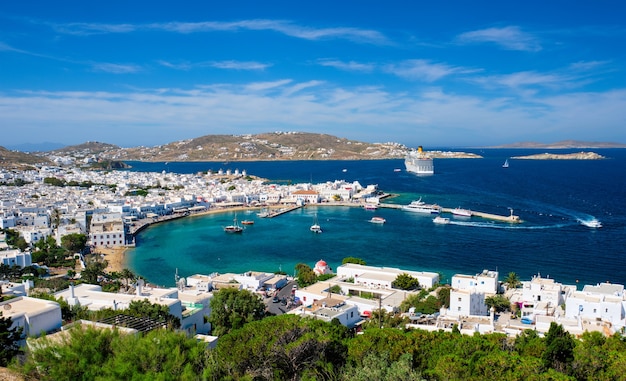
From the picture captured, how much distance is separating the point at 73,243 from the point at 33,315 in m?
16.3

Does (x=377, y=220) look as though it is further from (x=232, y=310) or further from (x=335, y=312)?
(x=232, y=310)

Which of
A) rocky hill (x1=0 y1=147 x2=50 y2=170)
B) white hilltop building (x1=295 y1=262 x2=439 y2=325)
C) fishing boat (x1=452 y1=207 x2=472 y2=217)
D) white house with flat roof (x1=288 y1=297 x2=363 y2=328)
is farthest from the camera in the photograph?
rocky hill (x1=0 y1=147 x2=50 y2=170)

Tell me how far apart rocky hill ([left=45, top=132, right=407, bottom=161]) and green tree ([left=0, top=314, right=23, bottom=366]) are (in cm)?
10416

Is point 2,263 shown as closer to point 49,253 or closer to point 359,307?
point 49,253

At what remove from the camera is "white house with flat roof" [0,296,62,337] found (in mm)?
8305

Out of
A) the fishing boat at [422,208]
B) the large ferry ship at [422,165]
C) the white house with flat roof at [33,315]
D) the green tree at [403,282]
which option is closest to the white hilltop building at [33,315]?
the white house with flat roof at [33,315]

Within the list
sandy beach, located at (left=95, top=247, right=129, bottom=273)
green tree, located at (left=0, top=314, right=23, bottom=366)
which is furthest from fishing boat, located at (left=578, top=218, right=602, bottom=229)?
green tree, located at (left=0, top=314, right=23, bottom=366)

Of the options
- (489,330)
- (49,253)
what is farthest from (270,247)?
(489,330)

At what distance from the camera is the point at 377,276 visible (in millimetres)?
17438

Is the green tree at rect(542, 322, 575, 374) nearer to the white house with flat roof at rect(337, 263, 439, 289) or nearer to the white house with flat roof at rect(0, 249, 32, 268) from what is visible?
the white house with flat roof at rect(337, 263, 439, 289)

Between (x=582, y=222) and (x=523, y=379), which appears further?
(x=582, y=222)

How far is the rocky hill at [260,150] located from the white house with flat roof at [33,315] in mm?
102818

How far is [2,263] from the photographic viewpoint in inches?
722

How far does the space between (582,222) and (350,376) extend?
96.3ft
